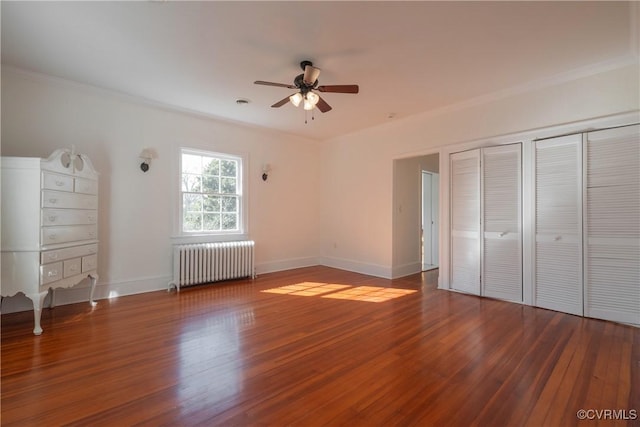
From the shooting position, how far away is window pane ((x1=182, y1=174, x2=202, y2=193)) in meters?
4.84

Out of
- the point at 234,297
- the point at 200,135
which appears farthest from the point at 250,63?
the point at 234,297

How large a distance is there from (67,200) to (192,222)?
71.9 inches

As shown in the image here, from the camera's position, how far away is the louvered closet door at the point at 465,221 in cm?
427

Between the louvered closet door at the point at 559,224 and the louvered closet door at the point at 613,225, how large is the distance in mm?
89

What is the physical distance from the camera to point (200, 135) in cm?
496

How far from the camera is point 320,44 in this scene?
112 inches

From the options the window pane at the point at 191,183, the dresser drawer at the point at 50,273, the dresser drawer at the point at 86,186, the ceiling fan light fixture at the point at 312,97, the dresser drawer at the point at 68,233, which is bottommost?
the dresser drawer at the point at 50,273

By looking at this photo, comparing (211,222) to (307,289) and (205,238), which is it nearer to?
(205,238)

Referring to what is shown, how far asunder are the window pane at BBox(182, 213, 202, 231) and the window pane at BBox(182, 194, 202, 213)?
0.08m

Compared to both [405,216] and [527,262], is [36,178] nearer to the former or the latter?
[405,216]

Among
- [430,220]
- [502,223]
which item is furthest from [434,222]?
[502,223]

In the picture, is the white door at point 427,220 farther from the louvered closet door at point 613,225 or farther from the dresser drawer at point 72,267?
the dresser drawer at point 72,267

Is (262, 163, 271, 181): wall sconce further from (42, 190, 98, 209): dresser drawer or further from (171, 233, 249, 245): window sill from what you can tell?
(42, 190, 98, 209): dresser drawer

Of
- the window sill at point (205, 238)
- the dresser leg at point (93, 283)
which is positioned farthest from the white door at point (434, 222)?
the dresser leg at point (93, 283)
